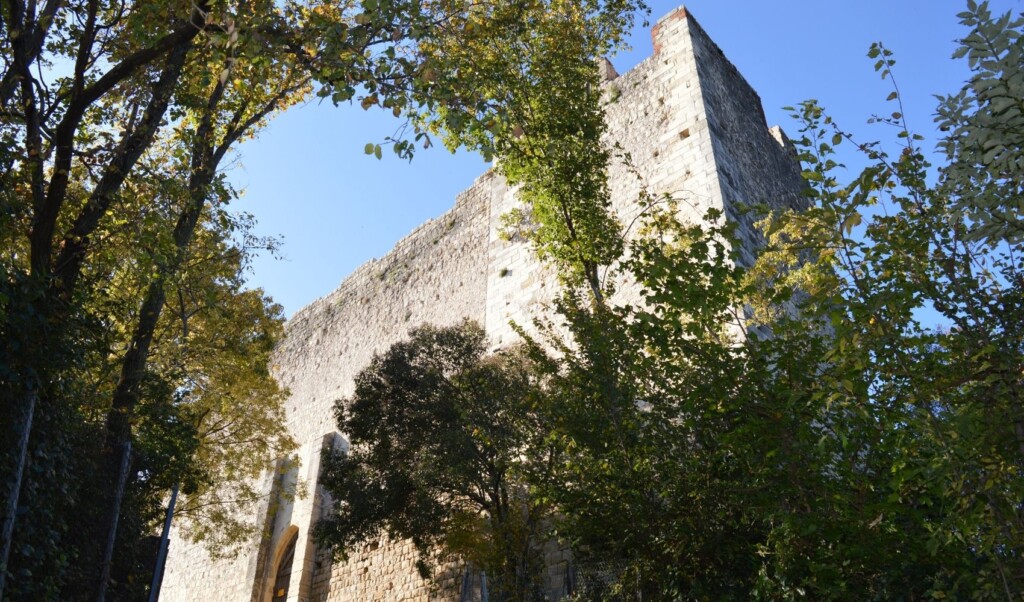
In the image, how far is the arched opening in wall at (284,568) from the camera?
48.9 ft

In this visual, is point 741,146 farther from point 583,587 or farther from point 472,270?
point 583,587

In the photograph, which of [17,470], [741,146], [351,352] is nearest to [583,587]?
[17,470]

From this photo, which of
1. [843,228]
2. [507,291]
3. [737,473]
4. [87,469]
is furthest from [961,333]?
[507,291]

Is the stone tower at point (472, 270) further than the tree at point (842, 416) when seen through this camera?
Yes

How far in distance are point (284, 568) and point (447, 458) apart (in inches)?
294

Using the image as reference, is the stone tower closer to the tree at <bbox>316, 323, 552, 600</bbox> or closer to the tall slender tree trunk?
the tree at <bbox>316, 323, 552, 600</bbox>

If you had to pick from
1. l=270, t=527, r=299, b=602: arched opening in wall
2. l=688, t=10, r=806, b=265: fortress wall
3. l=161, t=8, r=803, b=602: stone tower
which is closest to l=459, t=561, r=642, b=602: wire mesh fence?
l=161, t=8, r=803, b=602: stone tower

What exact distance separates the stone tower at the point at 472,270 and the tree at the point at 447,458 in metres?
0.96

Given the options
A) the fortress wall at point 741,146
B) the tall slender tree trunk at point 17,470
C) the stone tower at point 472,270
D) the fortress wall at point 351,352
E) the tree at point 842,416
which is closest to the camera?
the tree at point 842,416

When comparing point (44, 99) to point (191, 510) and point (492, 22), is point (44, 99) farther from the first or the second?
point (191, 510)

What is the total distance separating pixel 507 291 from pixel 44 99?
7611 mm

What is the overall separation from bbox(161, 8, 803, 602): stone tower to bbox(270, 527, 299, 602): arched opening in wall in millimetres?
26

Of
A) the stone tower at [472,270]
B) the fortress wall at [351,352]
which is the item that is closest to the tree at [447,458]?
the stone tower at [472,270]

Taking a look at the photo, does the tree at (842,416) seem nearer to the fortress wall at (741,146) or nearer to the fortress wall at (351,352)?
the fortress wall at (741,146)
